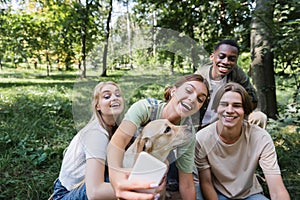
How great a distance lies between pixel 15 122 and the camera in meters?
3.91

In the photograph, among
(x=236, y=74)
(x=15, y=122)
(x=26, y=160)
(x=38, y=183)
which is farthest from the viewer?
(x=15, y=122)

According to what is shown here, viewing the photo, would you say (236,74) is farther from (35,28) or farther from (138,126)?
(35,28)

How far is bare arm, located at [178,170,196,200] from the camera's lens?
4.40 feet

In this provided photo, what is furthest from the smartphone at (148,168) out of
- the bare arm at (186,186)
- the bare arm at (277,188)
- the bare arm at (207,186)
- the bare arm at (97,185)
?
the bare arm at (277,188)

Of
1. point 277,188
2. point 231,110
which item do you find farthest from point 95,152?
point 277,188

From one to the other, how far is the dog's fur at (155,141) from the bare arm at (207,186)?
91cm

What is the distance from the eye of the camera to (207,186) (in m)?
1.65

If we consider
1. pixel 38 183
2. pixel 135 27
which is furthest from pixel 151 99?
pixel 38 183

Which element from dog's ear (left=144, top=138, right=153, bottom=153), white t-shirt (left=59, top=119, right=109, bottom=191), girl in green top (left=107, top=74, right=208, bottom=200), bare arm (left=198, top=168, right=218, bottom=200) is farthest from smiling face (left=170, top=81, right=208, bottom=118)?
bare arm (left=198, top=168, right=218, bottom=200)

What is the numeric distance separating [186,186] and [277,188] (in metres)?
0.54

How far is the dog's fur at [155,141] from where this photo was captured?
2.47ft

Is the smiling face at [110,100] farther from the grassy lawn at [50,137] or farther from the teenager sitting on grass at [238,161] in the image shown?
the teenager sitting on grass at [238,161]

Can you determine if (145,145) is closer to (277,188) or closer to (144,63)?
(144,63)

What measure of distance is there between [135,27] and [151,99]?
198 mm
